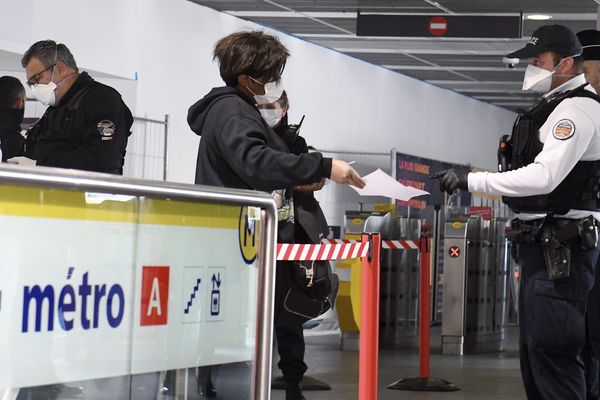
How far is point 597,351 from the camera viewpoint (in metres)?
5.01

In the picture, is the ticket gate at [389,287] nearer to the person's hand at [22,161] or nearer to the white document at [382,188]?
the person's hand at [22,161]

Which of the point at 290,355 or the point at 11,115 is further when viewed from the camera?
the point at 11,115

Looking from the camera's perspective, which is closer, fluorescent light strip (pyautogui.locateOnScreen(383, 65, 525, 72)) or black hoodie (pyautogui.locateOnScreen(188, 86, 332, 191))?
black hoodie (pyautogui.locateOnScreen(188, 86, 332, 191))

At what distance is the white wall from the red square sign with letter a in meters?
6.06

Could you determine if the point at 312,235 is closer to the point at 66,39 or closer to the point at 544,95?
the point at 544,95

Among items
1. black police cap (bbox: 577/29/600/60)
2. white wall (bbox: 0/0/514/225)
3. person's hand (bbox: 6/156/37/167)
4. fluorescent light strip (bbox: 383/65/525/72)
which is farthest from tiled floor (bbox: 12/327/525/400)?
fluorescent light strip (bbox: 383/65/525/72)

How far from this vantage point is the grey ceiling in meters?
11.6

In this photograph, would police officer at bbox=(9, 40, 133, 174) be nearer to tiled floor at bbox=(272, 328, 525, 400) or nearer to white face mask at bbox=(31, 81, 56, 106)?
white face mask at bbox=(31, 81, 56, 106)

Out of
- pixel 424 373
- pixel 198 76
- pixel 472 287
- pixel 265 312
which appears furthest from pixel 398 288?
pixel 265 312

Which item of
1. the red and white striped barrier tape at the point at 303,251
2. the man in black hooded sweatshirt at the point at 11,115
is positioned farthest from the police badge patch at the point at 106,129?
the red and white striped barrier tape at the point at 303,251

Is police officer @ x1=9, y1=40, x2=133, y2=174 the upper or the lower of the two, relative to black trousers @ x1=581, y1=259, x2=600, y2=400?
upper

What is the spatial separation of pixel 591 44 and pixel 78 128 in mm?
2735

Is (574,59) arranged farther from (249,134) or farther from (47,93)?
(47,93)

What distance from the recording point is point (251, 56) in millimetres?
4184
